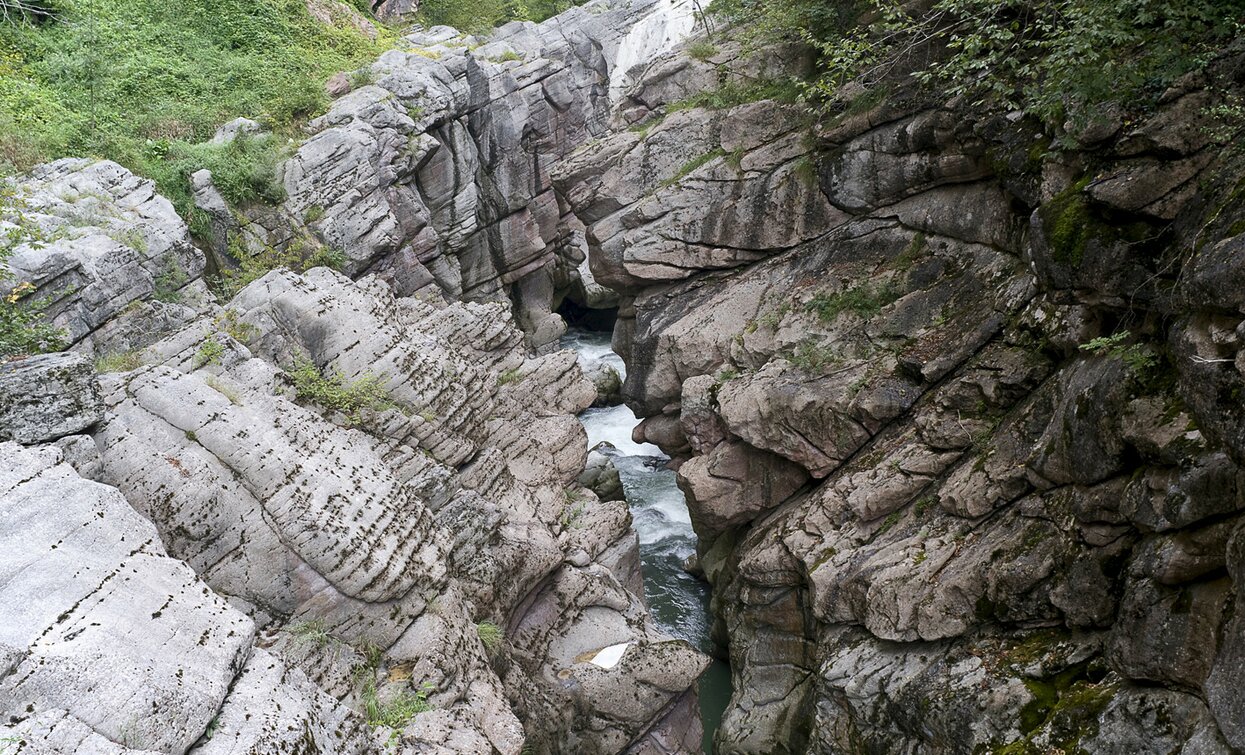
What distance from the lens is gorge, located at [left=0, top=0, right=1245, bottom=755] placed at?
7.64m

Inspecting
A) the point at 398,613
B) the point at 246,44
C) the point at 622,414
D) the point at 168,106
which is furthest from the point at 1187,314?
the point at 246,44

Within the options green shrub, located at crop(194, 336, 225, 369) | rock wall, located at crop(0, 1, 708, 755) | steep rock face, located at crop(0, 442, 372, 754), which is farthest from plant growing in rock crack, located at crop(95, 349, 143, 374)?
steep rock face, located at crop(0, 442, 372, 754)

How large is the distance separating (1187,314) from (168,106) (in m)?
26.1

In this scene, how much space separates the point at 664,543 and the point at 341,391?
10.9 meters

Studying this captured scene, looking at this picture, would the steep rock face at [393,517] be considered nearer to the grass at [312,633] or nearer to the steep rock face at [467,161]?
the grass at [312,633]

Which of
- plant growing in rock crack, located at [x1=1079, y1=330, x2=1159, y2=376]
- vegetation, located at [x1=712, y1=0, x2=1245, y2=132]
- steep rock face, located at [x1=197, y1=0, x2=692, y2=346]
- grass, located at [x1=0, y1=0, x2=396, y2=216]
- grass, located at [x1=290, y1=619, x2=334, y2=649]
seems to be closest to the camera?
vegetation, located at [x1=712, y1=0, x2=1245, y2=132]

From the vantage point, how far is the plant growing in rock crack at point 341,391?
13.7 m

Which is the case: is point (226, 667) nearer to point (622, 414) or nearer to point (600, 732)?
point (600, 732)

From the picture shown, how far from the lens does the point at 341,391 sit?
1409 cm

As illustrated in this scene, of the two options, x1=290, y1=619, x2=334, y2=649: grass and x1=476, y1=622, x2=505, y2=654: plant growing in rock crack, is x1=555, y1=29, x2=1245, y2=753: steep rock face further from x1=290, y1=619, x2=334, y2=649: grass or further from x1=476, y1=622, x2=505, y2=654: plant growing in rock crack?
x1=290, y1=619, x2=334, y2=649: grass

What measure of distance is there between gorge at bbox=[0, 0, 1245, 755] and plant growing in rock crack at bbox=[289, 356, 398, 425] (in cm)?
7

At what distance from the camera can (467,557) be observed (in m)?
13.4

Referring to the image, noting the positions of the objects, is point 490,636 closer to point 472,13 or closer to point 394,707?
point 394,707

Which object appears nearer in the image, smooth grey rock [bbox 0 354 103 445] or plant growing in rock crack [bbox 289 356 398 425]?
smooth grey rock [bbox 0 354 103 445]
